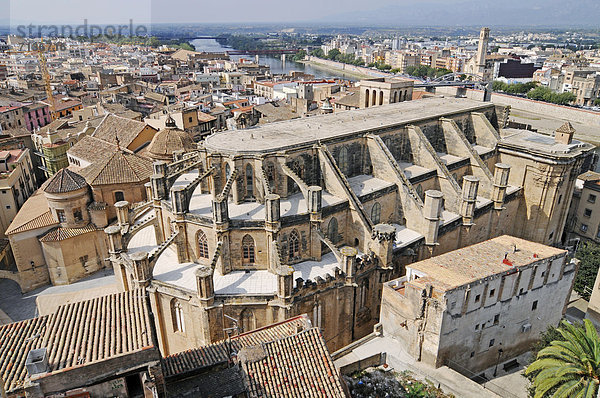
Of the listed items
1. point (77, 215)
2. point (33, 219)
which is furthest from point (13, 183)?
point (77, 215)

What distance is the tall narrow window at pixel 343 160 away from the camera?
32875 mm

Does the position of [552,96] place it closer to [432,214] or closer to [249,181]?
[432,214]

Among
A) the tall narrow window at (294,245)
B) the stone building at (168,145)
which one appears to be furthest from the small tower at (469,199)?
the stone building at (168,145)

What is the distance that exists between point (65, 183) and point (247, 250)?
18027mm

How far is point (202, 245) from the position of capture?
92.6ft

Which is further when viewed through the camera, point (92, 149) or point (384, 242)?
point (92, 149)

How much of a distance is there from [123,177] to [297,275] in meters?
20.1

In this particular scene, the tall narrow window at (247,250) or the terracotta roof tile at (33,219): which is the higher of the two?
the tall narrow window at (247,250)

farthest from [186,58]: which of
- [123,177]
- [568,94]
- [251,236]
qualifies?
[251,236]

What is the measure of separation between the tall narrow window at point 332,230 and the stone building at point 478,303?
5.62 metres

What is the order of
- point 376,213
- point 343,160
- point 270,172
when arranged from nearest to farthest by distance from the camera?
point 270,172
point 376,213
point 343,160

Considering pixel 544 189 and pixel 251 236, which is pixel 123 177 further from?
pixel 544 189

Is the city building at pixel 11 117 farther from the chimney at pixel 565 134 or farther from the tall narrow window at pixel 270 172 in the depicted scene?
the chimney at pixel 565 134

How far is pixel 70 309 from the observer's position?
638 inches
